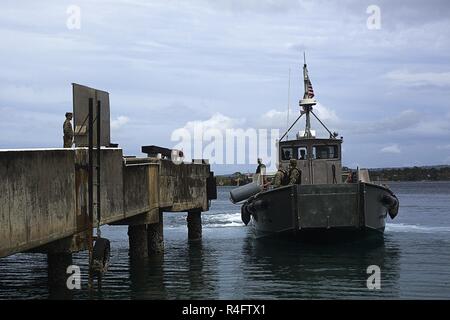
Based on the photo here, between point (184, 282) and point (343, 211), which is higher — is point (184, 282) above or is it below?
below

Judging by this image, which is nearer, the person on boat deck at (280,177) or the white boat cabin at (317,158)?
the person on boat deck at (280,177)

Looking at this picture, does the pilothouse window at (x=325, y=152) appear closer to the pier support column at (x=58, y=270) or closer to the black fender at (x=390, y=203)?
the black fender at (x=390, y=203)

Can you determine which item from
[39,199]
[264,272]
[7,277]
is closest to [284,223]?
[264,272]

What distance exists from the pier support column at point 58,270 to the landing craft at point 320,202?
1014 cm

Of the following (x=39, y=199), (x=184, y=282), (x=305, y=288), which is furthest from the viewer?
(x=184, y=282)

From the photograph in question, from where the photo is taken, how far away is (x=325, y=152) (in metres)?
25.9

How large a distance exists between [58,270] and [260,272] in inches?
294

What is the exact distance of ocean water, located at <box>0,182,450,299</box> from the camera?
49.8 ft

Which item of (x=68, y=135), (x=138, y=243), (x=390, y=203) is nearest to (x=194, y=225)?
(x=138, y=243)

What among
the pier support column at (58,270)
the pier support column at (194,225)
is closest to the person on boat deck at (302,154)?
the pier support column at (194,225)

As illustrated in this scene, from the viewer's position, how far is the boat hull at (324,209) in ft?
70.4

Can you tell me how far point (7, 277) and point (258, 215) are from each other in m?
10.1

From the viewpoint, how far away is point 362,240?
23469 millimetres
